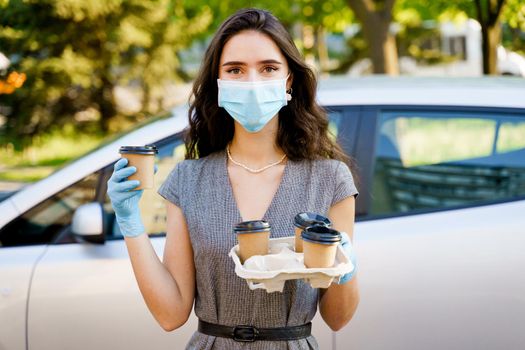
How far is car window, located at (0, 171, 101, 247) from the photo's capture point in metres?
3.67

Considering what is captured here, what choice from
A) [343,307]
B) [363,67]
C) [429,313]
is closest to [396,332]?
[429,313]

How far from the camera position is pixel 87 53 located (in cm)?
1598

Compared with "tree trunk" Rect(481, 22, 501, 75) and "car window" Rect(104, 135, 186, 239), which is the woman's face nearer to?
"car window" Rect(104, 135, 186, 239)

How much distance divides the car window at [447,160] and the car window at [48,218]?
1.27 metres

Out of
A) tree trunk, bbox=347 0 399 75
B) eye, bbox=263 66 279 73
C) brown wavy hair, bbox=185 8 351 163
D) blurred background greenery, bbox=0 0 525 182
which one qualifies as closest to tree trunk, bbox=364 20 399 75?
tree trunk, bbox=347 0 399 75

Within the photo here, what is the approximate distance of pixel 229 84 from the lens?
91.8 inches

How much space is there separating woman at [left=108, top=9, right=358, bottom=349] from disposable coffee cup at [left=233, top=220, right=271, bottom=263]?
28 centimetres

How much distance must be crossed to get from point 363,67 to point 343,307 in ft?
73.4

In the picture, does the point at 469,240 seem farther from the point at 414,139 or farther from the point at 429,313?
the point at 414,139

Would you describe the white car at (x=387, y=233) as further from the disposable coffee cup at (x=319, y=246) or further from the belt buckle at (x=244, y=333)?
the disposable coffee cup at (x=319, y=246)

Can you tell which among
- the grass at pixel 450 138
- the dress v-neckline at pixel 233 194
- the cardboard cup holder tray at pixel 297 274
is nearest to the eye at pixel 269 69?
the dress v-neckline at pixel 233 194

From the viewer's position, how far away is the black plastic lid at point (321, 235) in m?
1.88

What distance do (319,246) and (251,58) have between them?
26.0 inches

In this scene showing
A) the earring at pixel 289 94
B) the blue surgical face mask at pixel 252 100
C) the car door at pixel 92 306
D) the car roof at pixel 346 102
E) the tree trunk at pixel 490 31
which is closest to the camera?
the blue surgical face mask at pixel 252 100
